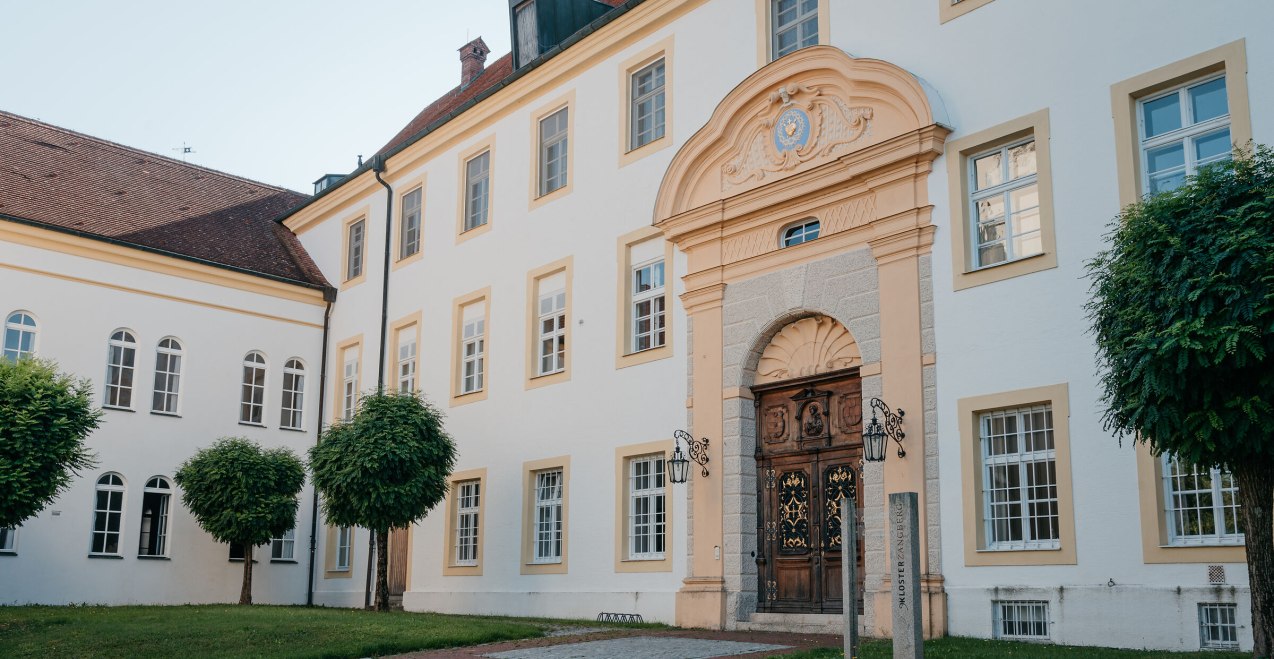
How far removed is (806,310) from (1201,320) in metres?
7.08

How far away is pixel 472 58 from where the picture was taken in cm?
3127

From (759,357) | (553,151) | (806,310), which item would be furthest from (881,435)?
(553,151)

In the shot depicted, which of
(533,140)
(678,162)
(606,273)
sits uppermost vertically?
(533,140)

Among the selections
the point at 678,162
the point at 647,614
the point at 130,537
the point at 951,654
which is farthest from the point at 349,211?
the point at 951,654

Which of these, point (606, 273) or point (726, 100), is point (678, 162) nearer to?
point (726, 100)

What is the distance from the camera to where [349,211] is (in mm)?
27875

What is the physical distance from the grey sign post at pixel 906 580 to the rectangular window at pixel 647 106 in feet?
38.3

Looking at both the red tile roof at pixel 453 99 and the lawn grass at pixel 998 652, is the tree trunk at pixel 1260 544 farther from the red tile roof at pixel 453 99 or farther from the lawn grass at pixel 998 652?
the red tile roof at pixel 453 99

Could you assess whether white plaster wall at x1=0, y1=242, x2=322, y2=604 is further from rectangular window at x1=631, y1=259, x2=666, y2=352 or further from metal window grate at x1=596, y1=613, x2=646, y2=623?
rectangular window at x1=631, y1=259, x2=666, y2=352

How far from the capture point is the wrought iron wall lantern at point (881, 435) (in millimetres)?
14469

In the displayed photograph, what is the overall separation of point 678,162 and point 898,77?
401cm

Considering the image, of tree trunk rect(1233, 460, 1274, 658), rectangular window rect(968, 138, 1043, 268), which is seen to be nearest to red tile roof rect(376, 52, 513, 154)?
rectangular window rect(968, 138, 1043, 268)

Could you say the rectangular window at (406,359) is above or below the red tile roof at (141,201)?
below

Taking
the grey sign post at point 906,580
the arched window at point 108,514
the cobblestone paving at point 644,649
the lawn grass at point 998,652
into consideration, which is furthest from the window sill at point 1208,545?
the arched window at point 108,514
